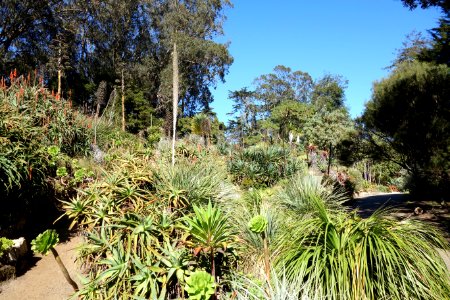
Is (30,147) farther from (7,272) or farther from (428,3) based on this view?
(428,3)

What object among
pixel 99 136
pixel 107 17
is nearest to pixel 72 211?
pixel 99 136

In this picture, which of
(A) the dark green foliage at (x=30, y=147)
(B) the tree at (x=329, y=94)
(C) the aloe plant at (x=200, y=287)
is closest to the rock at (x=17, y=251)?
(A) the dark green foliage at (x=30, y=147)

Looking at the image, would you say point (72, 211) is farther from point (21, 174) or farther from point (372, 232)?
point (372, 232)

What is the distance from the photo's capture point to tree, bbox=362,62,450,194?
30.5 feet

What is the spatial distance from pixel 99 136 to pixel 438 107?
38.7ft

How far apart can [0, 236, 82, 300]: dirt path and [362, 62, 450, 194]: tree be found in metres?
10.1

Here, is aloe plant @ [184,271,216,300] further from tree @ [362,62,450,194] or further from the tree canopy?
the tree canopy

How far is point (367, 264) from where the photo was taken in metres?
2.86

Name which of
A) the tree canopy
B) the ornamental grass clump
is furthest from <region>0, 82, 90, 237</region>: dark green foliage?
the tree canopy

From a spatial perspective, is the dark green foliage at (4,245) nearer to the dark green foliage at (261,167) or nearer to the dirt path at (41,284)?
the dirt path at (41,284)

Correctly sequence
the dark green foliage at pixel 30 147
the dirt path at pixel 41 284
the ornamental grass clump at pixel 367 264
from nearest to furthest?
the ornamental grass clump at pixel 367 264 → the dirt path at pixel 41 284 → the dark green foliage at pixel 30 147

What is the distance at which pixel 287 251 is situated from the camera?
10.6 ft

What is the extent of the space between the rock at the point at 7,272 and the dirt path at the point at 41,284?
78 mm

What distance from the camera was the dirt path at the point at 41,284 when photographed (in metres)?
4.16
